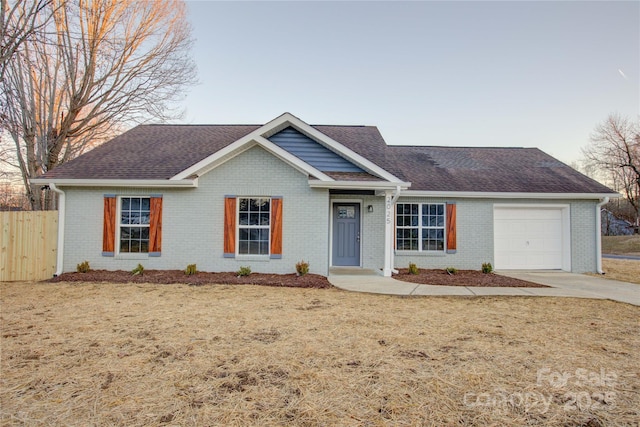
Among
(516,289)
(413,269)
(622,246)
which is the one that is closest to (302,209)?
(413,269)

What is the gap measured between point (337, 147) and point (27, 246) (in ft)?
30.2

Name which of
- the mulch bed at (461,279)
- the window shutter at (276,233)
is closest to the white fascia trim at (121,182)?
the window shutter at (276,233)

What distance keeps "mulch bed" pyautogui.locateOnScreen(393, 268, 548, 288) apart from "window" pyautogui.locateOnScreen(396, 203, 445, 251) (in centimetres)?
101

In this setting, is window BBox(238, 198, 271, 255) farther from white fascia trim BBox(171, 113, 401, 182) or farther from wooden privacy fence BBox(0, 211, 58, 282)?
wooden privacy fence BBox(0, 211, 58, 282)

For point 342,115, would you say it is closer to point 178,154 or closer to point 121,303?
point 178,154

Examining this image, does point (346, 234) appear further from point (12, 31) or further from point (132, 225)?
point (12, 31)

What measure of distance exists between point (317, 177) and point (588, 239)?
9.59m

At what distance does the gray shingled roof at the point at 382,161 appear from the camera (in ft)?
34.8

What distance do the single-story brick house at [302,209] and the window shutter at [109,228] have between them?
3 centimetres

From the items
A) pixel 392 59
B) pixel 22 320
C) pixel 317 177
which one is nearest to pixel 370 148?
pixel 317 177

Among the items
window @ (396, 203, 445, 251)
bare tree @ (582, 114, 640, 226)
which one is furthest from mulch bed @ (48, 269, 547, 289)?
bare tree @ (582, 114, 640, 226)

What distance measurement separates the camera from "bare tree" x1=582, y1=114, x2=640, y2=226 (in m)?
30.6

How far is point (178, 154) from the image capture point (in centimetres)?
1152

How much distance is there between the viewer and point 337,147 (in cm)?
1009
